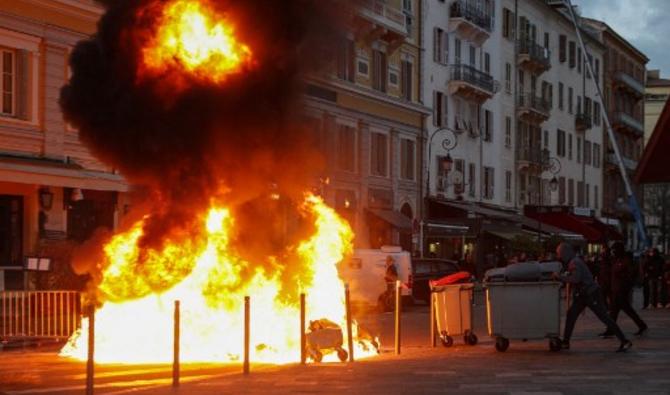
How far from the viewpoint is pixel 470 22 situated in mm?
53688

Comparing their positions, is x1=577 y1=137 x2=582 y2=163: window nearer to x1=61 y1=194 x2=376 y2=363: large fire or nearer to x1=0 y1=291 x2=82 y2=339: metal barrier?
x1=0 y1=291 x2=82 y2=339: metal barrier

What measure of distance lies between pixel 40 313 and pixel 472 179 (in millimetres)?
38581

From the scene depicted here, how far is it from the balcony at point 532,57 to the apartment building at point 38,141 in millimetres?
35542

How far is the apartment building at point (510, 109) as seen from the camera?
5250 centimetres

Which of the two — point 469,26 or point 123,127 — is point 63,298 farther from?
point 469,26

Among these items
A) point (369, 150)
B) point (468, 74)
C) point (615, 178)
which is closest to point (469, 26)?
point (468, 74)

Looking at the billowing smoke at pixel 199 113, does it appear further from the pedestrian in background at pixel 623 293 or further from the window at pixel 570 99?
the window at pixel 570 99

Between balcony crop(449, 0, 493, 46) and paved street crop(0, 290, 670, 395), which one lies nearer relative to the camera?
paved street crop(0, 290, 670, 395)

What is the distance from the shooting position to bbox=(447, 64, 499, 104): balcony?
53.4 m

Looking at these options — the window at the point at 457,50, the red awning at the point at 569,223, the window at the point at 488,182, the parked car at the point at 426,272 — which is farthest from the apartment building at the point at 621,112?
the parked car at the point at 426,272

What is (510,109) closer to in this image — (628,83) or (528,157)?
(528,157)

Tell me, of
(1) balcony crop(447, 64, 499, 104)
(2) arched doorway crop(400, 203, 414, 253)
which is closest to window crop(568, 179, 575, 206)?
(1) balcony crop(447, 64, 499, 104)

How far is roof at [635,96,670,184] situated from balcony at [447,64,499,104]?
86.4 feet

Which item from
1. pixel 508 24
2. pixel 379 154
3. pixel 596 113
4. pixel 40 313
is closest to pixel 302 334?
pixel 40 313
